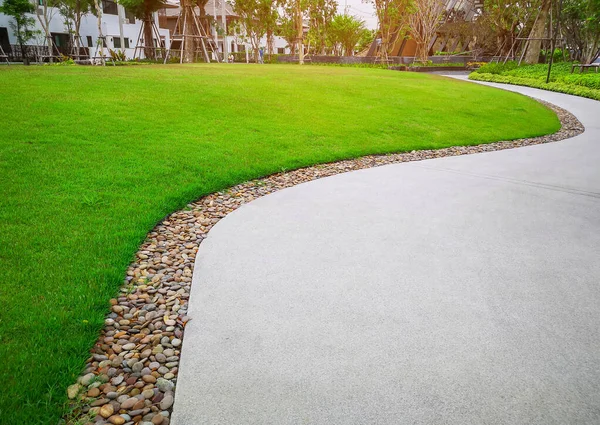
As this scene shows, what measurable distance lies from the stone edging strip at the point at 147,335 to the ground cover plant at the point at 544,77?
17988mm

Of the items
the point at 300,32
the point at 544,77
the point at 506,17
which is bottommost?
the point at 544,77

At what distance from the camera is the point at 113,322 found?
272 cm

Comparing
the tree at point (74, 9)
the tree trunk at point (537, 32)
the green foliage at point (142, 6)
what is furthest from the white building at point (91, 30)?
the tree trunk at point (537, 32)

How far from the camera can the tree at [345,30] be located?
47.1 meters

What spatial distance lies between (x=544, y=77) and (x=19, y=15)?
101ft

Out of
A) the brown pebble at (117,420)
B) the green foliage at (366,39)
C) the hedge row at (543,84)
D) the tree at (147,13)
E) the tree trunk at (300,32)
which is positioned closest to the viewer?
the brown pebble at (117,420)

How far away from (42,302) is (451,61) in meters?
39.0

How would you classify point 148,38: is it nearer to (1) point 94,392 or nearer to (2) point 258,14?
(2) point 258,14

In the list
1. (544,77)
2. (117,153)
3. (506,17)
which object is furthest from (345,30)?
(117,153)

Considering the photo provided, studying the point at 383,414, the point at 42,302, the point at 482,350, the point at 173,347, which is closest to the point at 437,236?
the point at 482,350

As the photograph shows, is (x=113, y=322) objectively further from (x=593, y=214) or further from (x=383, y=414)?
(x=593, y=214)

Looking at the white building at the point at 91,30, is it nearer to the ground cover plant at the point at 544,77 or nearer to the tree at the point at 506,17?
the ground cover plant at the point at 544,77

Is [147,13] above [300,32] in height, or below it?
above

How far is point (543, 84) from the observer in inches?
747
